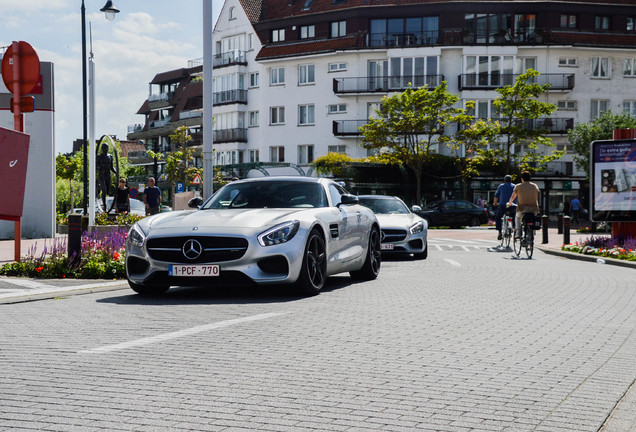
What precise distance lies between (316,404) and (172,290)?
6.97 metres

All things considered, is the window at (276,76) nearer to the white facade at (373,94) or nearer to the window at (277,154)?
the white facade at (373,94)

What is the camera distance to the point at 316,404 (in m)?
4.68

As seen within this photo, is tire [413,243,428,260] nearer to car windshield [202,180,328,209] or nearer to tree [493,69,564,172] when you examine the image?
car windshield [202,180,328,209]

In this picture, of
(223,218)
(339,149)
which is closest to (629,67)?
(339,149)

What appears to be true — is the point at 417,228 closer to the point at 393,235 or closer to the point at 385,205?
the point at 393,235

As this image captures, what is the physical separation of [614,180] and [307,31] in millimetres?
47374

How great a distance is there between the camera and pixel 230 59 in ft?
233

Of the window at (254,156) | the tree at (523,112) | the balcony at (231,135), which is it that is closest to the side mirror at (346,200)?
the tree at (523,112)

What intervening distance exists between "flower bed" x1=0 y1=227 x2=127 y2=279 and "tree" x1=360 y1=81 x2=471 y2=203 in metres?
41.5

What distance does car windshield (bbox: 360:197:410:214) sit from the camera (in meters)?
19.4

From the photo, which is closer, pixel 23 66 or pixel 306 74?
pixel 23 66

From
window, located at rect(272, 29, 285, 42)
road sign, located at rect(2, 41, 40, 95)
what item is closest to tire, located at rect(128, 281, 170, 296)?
road sign, located at rect(2, 41, 40, 95)

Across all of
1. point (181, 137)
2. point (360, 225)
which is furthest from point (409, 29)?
point (360, 225)

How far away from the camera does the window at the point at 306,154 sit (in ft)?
A: 212
